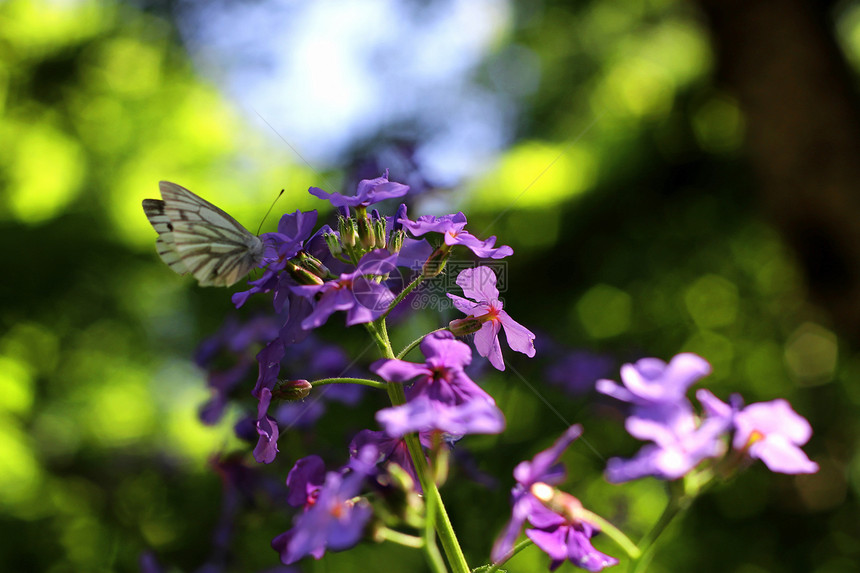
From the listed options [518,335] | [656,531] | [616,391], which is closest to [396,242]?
[518,335]

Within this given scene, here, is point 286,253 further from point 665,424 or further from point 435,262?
point 665,424

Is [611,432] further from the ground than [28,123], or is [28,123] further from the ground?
[28,123]

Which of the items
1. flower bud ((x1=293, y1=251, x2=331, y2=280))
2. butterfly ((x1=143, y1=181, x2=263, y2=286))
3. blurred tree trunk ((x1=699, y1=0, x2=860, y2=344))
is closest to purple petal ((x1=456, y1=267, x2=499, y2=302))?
flower bud ((x1=293, y1=251, x2=331, y2=280))

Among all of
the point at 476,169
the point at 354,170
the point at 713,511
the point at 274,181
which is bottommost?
the point at 713,511

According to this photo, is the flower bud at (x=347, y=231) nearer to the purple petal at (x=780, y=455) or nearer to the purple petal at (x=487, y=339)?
the purple petal at (x=487, y=339)

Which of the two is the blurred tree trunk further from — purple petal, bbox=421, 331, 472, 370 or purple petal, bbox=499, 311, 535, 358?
purple petal, bbox=421, 331, 472, 370

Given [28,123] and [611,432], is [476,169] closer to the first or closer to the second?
[611,432]

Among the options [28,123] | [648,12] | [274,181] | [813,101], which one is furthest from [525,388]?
[648,12]
